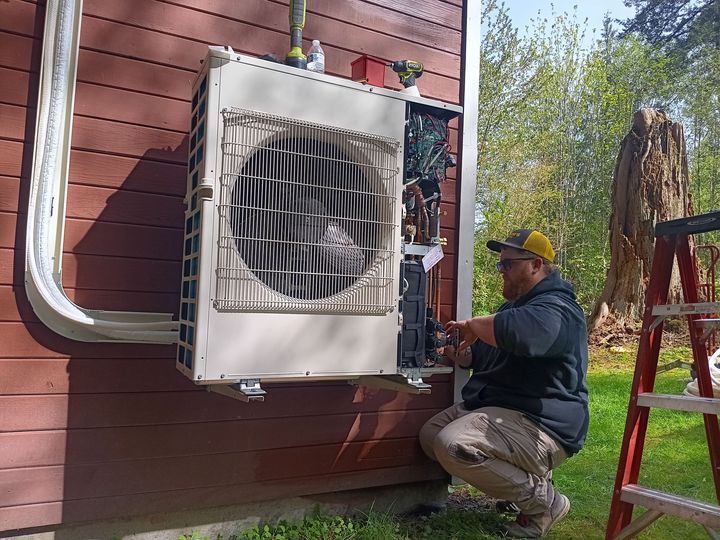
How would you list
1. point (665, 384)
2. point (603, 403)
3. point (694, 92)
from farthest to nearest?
point (694, 92), point (665, 384), point (603, 403)

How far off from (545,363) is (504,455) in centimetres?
40

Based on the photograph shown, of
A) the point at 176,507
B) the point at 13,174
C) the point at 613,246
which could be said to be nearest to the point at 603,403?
the point at 613,246

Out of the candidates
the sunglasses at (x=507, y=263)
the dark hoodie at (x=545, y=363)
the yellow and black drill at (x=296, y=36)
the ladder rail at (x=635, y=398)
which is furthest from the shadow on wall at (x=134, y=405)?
the ladder rail at (x=635, y=398)

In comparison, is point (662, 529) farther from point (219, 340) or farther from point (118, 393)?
point (118, 393)

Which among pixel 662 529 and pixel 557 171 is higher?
pixel 557 171

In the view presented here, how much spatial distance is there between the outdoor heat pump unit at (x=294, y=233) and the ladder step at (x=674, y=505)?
0.81 m

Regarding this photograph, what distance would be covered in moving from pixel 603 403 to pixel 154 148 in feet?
13.9

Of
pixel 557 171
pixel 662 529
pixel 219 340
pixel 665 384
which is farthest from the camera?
pixel 557 171

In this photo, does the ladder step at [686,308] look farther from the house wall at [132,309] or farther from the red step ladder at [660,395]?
the house wall at [132,309]

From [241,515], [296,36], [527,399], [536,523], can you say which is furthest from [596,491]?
[296,36]

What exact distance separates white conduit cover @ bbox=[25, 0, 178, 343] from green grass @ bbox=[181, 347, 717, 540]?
3.25 feet

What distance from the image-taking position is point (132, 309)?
6.69 ft

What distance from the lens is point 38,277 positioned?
1849 mm

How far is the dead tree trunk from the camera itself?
22.8 feet
